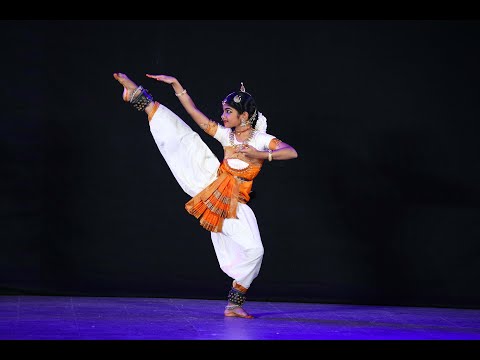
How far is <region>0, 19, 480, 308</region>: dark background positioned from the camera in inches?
222

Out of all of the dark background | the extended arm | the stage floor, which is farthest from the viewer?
the dark background

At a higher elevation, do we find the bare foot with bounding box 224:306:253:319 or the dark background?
the dark background

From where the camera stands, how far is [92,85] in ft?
18.5

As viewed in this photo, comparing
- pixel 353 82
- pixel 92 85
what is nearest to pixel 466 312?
pixel 353 82

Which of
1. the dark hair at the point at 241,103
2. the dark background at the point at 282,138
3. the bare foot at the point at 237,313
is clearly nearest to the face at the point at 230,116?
the dark hair at the point at 241,103

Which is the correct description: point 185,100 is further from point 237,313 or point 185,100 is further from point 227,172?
point 237,313

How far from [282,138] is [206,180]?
98 cm

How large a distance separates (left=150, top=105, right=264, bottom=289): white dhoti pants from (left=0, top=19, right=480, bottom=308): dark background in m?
0.85

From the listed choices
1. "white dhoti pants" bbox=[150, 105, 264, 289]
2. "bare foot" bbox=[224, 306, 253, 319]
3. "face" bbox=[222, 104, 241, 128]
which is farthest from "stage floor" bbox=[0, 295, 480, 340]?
"face" bbox=[222, 104, 241, 128]

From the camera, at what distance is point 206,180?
4848 millimetres

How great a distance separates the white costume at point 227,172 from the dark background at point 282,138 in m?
0.86

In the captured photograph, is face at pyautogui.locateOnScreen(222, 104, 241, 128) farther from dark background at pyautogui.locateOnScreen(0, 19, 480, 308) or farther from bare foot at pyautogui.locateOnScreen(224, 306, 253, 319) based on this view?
bare foot at pyautogui.locateOnScreen(224, 306, 253, 319)
